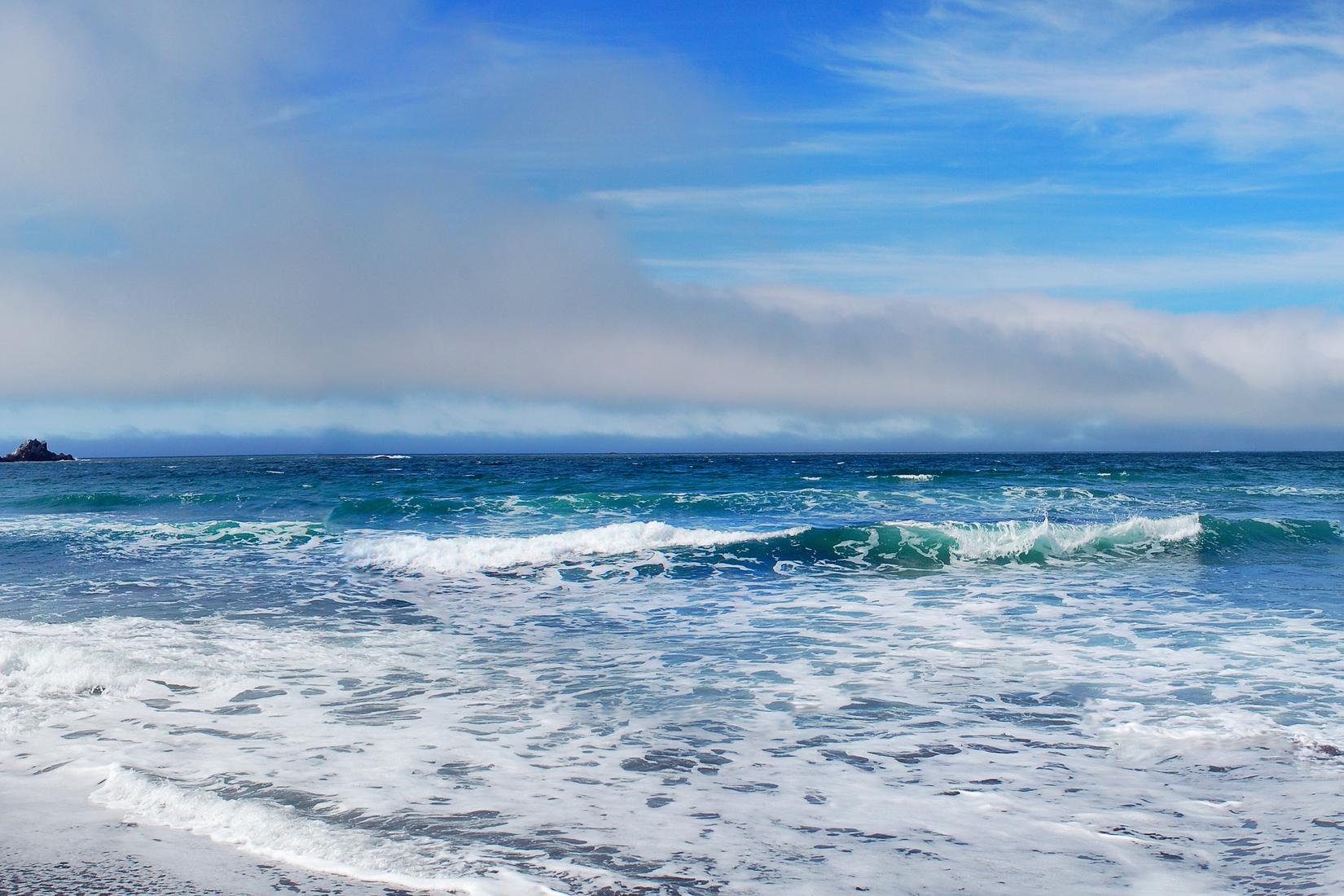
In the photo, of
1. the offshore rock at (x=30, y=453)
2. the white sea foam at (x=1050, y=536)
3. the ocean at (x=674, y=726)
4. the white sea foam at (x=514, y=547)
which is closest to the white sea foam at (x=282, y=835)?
the ocean at (x=674, y=726)

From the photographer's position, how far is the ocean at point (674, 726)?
14.8 feet

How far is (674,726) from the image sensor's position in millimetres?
6992

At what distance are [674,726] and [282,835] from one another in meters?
3.09

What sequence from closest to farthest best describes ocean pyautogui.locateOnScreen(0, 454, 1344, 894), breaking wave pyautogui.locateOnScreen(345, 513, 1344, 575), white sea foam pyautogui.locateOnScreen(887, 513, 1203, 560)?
ocean pyautogui.locateOnScreen(0, 454, 1344, 894)
breaking wave pyautogui.locateOnScreen(345, 513, 1344, 575)
white sea foam pyautogui.locateOnScreen(887, 513, 1203, 560)

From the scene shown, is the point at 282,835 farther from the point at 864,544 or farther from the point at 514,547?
the point at 864,544

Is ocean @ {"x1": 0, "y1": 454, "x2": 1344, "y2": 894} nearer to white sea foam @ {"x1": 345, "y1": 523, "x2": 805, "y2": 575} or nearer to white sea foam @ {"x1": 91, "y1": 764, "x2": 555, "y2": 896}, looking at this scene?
white sea foam @ {"x1": 91, "y1": 764, "x2": 555, "y2": 896}

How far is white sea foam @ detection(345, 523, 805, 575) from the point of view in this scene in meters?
17.8

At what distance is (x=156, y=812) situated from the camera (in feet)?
16.7

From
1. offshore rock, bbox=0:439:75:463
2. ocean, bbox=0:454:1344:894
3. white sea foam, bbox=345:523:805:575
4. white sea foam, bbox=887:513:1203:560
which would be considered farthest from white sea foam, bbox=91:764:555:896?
offshore rock, bbox=0:439:75:463

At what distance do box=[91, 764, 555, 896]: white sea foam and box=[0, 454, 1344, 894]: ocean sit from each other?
23 millimetres

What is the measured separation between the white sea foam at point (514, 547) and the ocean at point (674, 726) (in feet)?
1.52

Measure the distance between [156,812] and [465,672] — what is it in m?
3.82

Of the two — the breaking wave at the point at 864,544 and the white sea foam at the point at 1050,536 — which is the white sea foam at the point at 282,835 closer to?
the breaking wave at the point at 864,544

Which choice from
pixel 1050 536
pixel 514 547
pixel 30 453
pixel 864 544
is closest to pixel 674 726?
pixel 514 547
